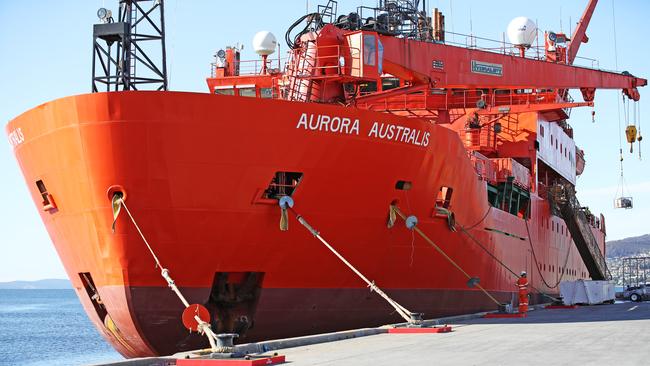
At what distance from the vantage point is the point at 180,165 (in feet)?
→ 49.8

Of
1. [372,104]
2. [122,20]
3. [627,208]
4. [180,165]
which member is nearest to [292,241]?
[180,165]

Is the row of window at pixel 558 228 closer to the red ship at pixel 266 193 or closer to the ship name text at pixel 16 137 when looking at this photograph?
the red ship at pixel 266 193

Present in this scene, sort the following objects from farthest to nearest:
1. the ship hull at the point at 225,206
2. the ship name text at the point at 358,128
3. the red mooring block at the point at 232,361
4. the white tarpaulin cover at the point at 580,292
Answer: the white tarpaulin cover at the point at 580,292 → the ship name text at the point at 358,128 → the ship hull at the point at 225,206 → the red mooring block at the point at 232,361

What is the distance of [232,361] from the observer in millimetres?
10203

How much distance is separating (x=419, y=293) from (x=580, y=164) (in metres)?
25.3

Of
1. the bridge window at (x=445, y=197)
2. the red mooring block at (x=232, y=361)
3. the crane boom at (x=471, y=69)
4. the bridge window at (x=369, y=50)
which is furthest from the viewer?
the crane boom at (x=471, y=69)

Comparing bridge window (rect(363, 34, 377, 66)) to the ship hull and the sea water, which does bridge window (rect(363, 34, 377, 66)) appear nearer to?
the ship hull

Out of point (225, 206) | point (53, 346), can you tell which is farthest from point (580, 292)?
point (53, 346)

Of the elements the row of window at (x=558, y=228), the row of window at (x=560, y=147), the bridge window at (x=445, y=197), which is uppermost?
the row of window at (x=560, y=147)

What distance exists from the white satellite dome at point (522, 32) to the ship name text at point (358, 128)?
424 inches

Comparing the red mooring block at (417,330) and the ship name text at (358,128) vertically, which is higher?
the ship name text at (358,128)

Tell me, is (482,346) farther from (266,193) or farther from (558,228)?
(558,228)

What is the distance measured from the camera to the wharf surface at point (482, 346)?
33.5ft

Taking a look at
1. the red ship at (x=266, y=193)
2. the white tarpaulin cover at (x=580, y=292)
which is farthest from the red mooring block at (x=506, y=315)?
the white tarpaulin cover at (x=580, y=292)
